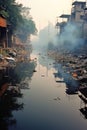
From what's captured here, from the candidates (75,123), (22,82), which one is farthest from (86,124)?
(22,82)

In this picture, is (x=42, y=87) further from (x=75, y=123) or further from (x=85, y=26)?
(x=85, y=26)

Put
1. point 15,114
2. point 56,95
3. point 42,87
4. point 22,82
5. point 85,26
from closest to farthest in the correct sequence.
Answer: point 15,114 < point 56,95 < point 42,87 < point 22,82 < point 85,26

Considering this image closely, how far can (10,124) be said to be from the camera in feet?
47.1

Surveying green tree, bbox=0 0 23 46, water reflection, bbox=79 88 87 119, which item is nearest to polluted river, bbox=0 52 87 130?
water reflection, bbox=79 88 87 119

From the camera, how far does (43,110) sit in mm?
16984

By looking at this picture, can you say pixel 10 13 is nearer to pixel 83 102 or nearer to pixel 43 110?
pixel 83 102

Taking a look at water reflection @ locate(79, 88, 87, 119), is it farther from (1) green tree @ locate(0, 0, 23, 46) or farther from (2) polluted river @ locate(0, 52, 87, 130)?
(1) green tree @ locate(0, 0, 23, 46)

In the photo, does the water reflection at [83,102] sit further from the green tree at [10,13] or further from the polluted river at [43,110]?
the green tree at [10,13]

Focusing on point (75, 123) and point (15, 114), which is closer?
point (75, 123)

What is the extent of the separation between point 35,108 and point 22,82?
29.7ft

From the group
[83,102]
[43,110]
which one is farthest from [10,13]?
[43,110]

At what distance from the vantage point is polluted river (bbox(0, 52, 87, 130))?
14422 mm

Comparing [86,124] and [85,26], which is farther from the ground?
[85,26]

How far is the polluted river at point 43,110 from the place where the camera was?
568 inches
